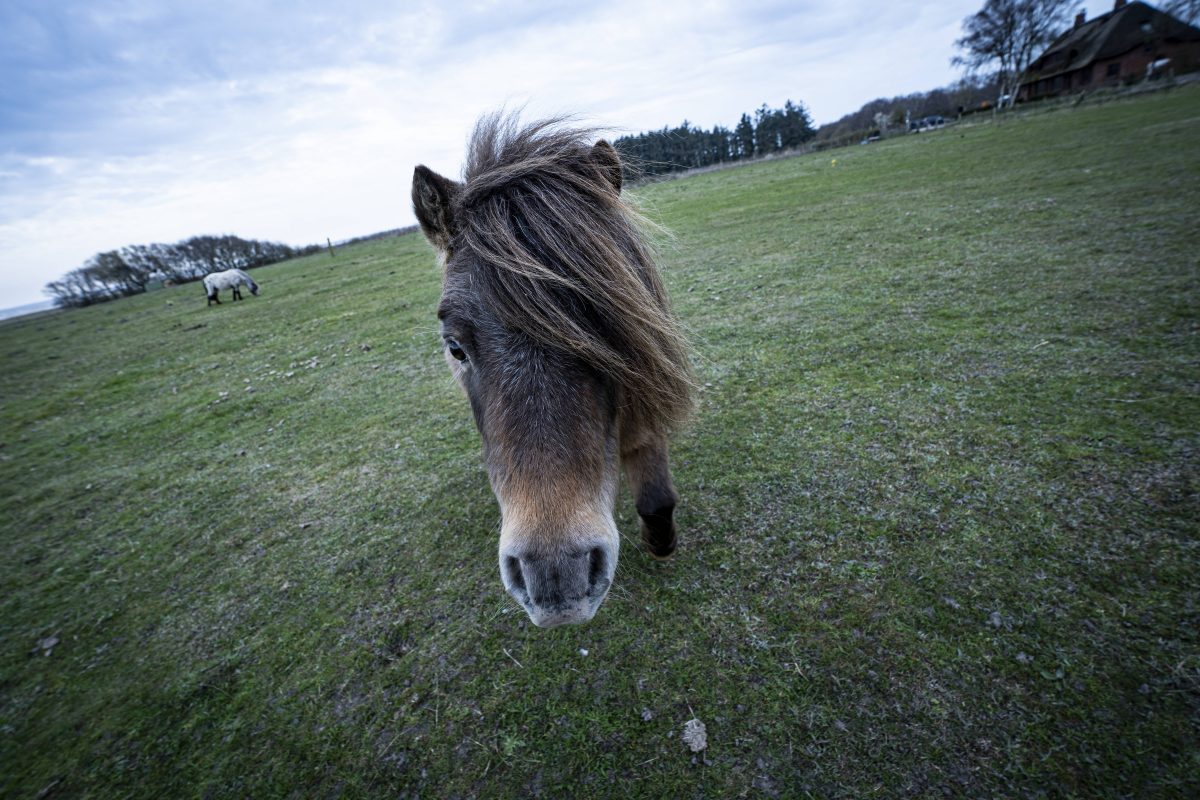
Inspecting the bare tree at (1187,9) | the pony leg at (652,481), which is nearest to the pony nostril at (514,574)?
the pony leg at (652,481)

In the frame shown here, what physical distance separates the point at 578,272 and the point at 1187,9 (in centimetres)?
5785

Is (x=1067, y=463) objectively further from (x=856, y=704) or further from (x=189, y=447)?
(x=189, y=447)

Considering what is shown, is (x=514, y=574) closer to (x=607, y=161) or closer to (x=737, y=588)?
(x=737, y=588)

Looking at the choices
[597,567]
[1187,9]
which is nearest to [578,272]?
[597,567]

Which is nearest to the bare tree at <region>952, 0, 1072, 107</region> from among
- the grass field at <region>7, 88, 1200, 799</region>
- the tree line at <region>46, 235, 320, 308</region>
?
the grass field at <region>7, 88, 1200, 799</region>

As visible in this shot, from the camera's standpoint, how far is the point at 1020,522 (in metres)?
2.76

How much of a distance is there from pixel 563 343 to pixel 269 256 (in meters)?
67.9

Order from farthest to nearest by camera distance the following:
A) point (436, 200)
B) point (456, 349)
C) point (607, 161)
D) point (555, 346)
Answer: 1. point (607, 161)
2. point (436, 200)
3. point (456, 349)
4. point (555, 346)

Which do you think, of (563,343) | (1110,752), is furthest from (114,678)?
(1110,752)

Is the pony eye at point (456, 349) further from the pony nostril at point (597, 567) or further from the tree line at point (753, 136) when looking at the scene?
the tree line at point (753, 136)

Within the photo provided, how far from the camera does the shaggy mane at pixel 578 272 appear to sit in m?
1.88

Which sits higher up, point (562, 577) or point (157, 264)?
point (157, 264)

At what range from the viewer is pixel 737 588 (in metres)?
2.76

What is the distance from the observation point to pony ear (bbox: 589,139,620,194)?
2.46m
